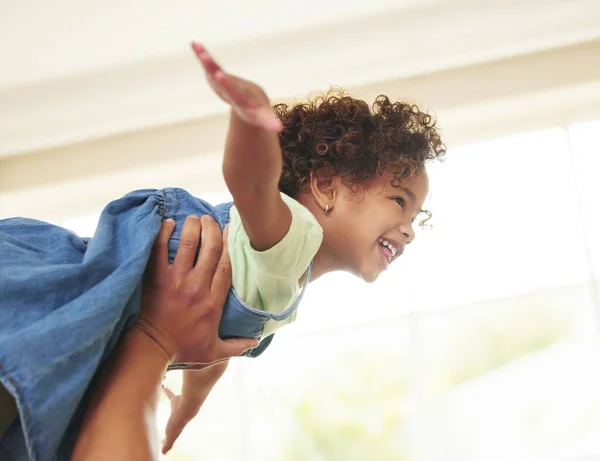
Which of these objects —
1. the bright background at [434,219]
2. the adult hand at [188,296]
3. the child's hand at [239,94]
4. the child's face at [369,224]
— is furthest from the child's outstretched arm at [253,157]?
the bright background at [434,219]

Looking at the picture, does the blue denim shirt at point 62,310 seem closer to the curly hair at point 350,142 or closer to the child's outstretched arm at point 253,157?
the child's outstretched arm at point 253,157

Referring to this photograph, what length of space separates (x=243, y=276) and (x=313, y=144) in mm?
344

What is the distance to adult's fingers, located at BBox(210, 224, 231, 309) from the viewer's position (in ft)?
3.36

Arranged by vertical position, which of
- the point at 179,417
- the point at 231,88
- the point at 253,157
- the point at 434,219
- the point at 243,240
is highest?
the point at 231,88

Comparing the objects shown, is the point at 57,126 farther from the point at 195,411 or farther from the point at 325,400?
the point at 195,411

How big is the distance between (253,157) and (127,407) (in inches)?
12.5

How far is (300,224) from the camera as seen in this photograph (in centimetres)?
98

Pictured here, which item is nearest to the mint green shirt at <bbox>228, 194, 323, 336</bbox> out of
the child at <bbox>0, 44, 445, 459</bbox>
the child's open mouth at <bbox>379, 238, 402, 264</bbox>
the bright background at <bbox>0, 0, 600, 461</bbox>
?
the child at <bbox>0, 44, 445, 459</bbox>

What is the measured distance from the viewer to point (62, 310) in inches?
33.4

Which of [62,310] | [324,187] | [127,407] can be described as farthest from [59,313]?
[324,187]

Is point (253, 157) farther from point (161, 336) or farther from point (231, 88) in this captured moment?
point (161, 336)

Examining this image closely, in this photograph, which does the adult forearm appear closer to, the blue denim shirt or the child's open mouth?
the blue denim shirt

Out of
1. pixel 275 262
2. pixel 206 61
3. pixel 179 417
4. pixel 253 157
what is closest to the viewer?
pixel 206 61

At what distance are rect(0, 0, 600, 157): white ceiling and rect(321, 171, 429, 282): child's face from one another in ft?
4.10
